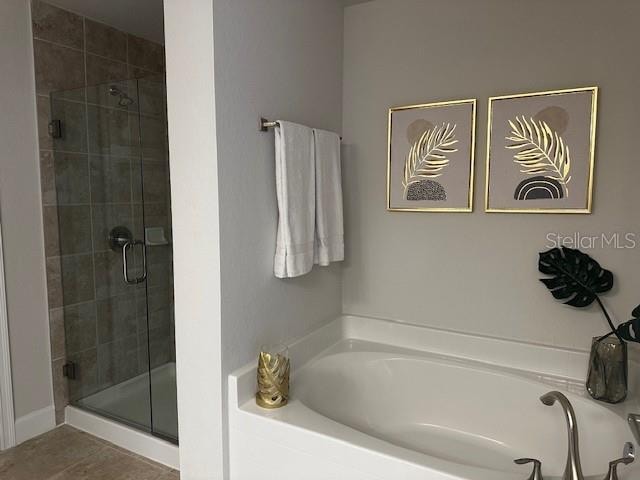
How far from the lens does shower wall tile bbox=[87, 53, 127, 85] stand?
265cm

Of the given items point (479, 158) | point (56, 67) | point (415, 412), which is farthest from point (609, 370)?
point (56, 67)

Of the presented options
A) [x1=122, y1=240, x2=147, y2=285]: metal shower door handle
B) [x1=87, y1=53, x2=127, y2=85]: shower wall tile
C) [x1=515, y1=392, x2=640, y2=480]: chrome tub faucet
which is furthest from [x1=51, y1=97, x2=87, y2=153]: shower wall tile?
[x1=515, y1=392, x2=640, y2=480]: chrome tub faucet

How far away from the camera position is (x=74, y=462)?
2.21 m

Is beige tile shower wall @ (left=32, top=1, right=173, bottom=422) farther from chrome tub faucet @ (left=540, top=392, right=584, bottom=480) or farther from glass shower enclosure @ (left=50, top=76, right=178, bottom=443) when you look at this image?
chrome tub faucet @ (left=540, top=392, right=584, bottom=480)

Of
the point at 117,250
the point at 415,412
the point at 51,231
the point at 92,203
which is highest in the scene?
the point at 92,203

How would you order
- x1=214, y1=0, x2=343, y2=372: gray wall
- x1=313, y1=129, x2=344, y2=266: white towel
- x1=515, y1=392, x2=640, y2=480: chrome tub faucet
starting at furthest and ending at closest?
x1=313, y1=129, x2=344, y2=266: white towel < x1=214, y1=0, x2=343, y2=372: gray wall < x1=515, y1=392, x2=640, y2=480: chrome tub faucet

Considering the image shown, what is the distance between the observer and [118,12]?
2520 mm

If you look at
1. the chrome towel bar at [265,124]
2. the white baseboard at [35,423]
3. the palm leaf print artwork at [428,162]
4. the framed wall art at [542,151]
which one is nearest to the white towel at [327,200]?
the chrome towel bar at [265,124]

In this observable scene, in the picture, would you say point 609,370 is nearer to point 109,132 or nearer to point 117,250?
point 117,250

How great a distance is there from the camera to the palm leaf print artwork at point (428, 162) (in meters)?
2.16

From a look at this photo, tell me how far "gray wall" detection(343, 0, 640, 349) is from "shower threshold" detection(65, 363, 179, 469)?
109 cm

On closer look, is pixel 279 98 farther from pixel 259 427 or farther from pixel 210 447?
pixel 210 447

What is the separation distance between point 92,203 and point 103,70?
0.85m

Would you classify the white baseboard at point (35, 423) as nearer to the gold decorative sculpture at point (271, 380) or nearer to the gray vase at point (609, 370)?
the gold decorative sculpture at point (271, 380)
